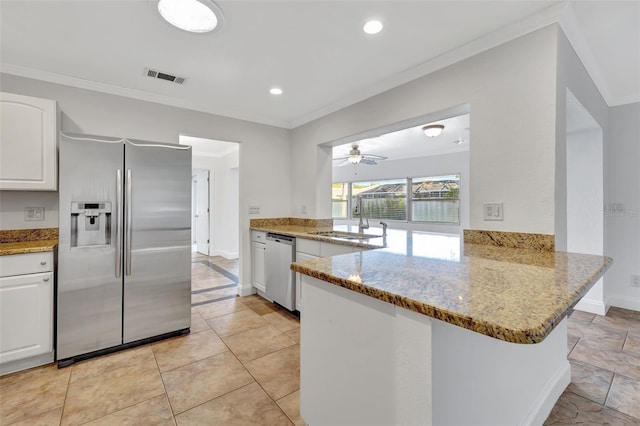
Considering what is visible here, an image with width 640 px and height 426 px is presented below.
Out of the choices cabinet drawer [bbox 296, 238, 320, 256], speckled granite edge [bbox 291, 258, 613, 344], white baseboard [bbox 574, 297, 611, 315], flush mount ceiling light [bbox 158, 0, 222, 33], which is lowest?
white baseboard [bbox 574, 297, 611, 315]

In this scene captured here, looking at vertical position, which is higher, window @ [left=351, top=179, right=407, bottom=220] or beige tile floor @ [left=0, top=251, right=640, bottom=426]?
window @ [left=351, top=179, right=407, bottom=220]

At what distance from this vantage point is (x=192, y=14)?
1875 mm

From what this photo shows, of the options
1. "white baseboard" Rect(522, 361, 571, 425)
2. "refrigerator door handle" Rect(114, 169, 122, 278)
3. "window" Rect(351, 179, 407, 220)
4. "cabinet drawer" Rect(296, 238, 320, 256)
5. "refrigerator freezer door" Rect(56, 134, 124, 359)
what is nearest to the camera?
"white baseboard" Rect(522, 361, 571, 425)

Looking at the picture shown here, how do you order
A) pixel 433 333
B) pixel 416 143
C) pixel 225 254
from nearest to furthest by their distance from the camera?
pixel 433 333 < pixel 416 143 < pixel 225 254

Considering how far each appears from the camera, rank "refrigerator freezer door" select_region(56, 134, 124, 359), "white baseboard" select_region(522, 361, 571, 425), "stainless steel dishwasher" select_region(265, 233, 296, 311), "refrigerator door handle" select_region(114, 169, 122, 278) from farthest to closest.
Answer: "stainless steel dishwasher" select_region(265, 233, 296, 311)
"refrigerator door handle" select_region(114, 169, 122, 278)
"refrigerator freezer door" select_region(56, 134, 124, 359)
"white baseboard" select_region(522, 361, 571, 425)

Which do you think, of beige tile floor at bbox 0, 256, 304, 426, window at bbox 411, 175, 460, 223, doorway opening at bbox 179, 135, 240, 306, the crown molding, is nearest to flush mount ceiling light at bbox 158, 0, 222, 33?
the crown molding

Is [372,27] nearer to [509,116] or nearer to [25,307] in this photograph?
[509,116]

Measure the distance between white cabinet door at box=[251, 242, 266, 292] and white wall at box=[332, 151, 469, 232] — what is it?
4.29 m

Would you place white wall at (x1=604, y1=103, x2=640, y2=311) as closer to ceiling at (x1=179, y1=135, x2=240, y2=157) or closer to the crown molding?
the crown molding

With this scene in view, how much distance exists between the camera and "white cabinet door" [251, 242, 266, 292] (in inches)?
143

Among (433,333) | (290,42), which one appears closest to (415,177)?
(290,42)

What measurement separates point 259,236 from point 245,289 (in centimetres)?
76

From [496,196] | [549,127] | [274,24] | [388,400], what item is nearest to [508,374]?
[388,400]

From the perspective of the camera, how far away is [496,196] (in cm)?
204
